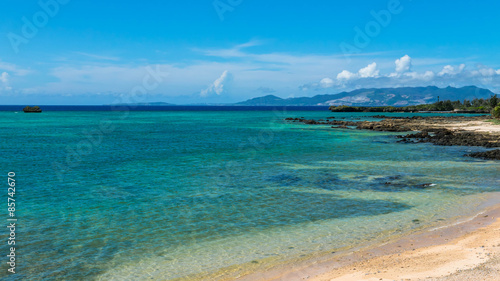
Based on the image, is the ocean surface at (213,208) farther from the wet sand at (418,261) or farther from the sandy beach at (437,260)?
the sandy beach at (437,260)

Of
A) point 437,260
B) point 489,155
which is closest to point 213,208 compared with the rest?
point 437,260

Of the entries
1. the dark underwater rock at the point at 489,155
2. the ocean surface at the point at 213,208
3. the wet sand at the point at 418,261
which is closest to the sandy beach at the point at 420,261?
the wet sand at the point at 418,261

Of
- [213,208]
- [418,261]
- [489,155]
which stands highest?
[418,261]

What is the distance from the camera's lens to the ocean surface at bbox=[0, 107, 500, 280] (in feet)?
42.2

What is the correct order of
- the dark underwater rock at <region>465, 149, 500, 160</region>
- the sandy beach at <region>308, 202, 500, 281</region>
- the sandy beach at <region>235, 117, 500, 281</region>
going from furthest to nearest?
the dark underwater rock at <region>465, 149, 500, 160</region> < the sandy beach at <region>235, 117, 500, 281</region> < the sandy beach at <region>308, 202, 500, 281</region>

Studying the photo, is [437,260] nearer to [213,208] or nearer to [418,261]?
[418,261]

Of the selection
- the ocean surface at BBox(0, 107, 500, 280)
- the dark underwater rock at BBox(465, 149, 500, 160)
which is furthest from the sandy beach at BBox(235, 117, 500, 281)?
the dark underwater rock at BBox(465, 149, 500, 160)

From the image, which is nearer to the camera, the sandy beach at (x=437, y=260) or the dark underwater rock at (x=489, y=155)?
the sandy beach at (x=437, y=260)

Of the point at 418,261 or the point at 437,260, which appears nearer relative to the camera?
the point at 437,260

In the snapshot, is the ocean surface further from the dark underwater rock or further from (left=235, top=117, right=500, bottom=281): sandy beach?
the dark underwater rock

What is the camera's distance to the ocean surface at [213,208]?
12852 mm

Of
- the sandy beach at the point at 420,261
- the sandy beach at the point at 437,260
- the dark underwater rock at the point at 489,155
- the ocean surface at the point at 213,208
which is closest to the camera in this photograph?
the sandy beach at the point at 437,260

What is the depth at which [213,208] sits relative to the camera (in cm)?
1939

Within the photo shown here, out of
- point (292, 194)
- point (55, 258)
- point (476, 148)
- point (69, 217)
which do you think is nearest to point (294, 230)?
point (292, 194)
